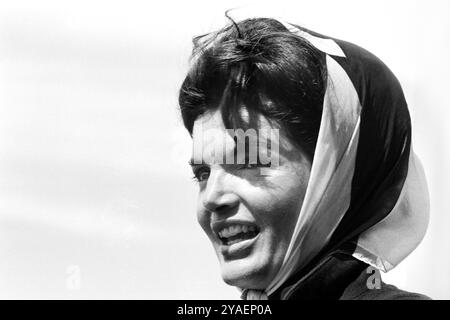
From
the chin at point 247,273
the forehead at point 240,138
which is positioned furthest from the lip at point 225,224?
the forehead at point 240,138

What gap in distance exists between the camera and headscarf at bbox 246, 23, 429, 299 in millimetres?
3781

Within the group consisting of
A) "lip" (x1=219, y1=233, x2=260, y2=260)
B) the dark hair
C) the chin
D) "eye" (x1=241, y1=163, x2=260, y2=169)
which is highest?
the dark hair

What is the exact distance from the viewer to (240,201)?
12.4 feet

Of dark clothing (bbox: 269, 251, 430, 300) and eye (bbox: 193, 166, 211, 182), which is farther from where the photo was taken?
eye (bbox: 193, 166, 211, 182)

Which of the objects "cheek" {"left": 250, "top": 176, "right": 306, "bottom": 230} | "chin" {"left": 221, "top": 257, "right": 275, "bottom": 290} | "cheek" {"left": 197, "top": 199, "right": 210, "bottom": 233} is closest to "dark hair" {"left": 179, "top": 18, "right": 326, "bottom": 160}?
"cheek" {"left": 250, "top": 176, "right": 306, "bottom": 230}

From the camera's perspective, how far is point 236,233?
12.5 feet

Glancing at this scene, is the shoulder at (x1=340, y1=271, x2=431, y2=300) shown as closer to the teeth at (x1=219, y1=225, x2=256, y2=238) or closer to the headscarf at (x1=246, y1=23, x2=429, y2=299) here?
the headscarf at (x1=246, y1=23, x2=429, y2=299)

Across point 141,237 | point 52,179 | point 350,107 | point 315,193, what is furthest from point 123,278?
point 350,107

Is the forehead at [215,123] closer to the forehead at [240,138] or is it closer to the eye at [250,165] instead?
the forehead at [240,138]

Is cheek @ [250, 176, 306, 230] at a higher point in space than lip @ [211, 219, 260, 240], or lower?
higher

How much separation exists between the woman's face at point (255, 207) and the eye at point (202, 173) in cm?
5

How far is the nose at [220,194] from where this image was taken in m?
3.79

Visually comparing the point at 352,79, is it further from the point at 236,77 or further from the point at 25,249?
the point at 25,249

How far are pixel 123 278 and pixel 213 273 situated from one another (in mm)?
335
